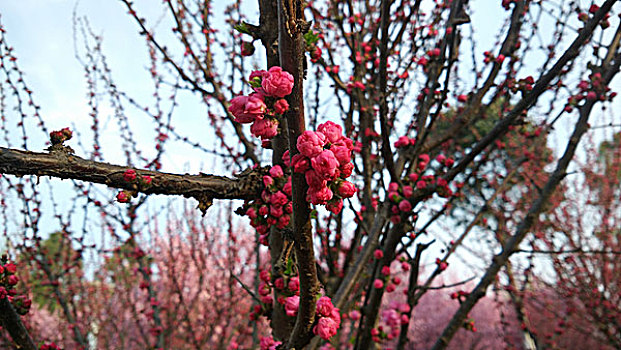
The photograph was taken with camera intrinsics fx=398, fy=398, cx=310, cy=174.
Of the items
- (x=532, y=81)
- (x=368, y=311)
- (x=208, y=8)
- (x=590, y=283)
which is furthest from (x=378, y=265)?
(x=590, y=283)

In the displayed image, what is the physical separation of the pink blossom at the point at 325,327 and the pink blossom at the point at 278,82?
2.13 ft

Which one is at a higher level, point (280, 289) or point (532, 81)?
point (532, 81)

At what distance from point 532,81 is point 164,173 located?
209 cm

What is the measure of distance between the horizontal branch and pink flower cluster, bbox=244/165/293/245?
0.04 metres

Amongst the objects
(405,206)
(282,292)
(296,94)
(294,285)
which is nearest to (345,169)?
(296,94)

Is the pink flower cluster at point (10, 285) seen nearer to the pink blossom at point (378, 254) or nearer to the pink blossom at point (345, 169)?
the pink blossom at point (345, 169)

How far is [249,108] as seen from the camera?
930mm

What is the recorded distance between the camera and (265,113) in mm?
946

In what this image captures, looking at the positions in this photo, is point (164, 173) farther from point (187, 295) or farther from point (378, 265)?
point (187, 295)

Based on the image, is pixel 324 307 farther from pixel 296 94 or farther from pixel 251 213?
pixel 296 94

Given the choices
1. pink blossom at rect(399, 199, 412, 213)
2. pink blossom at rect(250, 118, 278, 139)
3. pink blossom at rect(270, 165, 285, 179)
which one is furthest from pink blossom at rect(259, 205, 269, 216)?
pink blossom at rect(399, 199, 412, 213)

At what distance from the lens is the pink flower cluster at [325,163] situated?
86cm

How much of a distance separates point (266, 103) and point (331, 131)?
0.17 meters

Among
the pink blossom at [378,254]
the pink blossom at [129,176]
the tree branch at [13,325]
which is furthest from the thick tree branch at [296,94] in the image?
the pink blossom at [378,254]
